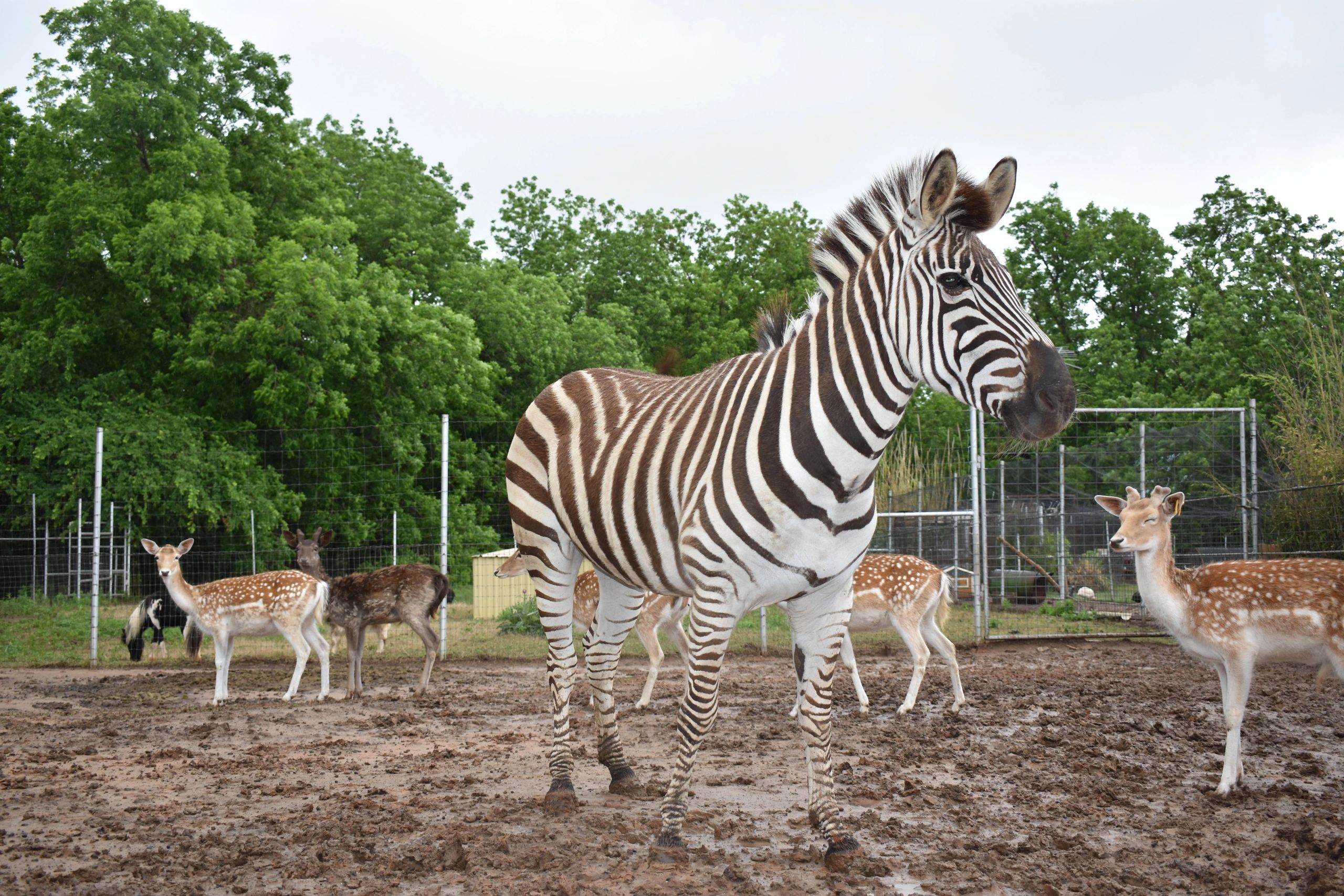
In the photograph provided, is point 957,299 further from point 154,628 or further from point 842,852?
point 154,628

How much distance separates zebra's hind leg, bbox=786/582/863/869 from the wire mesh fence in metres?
6.22

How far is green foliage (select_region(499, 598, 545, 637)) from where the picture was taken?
14789mm

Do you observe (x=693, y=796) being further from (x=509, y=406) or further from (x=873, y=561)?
(x=509, y=406)

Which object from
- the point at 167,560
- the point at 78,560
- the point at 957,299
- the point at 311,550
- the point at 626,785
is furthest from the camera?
the point at 78,560

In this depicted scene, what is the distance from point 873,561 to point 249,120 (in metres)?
21.5

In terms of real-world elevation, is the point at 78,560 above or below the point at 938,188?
below

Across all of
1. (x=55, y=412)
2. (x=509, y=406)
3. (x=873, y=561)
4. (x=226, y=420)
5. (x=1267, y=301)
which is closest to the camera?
(x=873, y=561)

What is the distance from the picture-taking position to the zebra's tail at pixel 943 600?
30.5 ft

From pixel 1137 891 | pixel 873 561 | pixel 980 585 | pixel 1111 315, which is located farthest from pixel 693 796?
pixel 1111 315

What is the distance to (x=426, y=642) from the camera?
34.3 feet

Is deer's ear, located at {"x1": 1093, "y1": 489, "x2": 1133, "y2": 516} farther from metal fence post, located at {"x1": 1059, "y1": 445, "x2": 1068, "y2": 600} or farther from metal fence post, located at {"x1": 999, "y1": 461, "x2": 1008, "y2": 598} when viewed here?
metal fence post, located at {"x1": 999, "y1": 461, "x2": 1008, "y2": 598}

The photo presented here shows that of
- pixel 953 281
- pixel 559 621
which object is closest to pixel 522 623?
→ pixel 559 621

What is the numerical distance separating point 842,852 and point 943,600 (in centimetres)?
593

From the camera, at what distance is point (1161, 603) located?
6.48 metres
